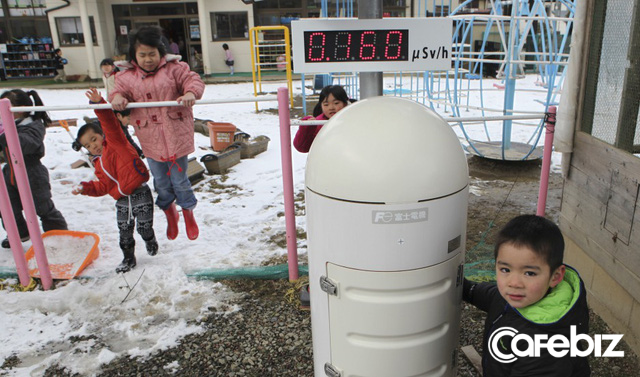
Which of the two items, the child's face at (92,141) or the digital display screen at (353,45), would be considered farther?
the child's face at (92,141)

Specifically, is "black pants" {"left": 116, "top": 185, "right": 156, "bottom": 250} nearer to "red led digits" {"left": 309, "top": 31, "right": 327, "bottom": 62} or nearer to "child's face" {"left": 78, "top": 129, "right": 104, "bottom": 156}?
"child's face" {"left": 78, "top": 129, "right": 104, "bottom": 156}

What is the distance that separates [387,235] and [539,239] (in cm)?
49

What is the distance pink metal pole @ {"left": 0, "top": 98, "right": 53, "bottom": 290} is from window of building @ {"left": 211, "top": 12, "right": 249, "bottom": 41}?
15229 mm

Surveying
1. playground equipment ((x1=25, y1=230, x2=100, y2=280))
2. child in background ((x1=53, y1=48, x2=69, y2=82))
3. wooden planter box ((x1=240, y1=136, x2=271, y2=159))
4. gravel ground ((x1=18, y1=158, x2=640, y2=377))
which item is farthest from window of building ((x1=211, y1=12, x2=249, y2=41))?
gravel ground ((x1=18, y1=158, x2=640, y2=377))

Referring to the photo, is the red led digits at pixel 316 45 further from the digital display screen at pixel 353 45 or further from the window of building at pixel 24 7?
the window of building at pixel 24 7

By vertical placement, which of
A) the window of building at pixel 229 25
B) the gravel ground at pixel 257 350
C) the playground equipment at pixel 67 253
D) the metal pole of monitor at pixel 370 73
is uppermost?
the window of building at pixel 229 25

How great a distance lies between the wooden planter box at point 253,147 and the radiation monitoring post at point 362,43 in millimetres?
4413

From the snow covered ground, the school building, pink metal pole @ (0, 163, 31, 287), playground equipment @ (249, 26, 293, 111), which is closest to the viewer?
the snow covered ground

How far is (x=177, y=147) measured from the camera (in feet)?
11.0

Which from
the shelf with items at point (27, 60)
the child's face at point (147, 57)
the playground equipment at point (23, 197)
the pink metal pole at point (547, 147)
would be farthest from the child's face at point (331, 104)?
the shelf with items at point (27, 60)

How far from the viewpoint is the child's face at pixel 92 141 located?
3.39m

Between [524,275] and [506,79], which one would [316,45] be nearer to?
[524,275]

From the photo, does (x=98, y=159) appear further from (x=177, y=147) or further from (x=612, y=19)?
(x=612, y=19)

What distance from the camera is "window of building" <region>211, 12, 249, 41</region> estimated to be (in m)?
17.3
